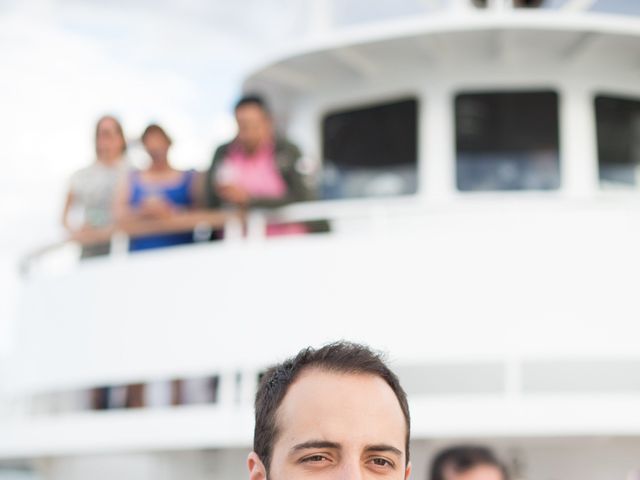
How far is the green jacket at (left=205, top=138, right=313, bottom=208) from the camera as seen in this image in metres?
7.98

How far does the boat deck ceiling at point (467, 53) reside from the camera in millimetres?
9219

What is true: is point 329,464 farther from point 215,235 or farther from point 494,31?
point 494,31

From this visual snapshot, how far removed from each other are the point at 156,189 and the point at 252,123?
3.17ft

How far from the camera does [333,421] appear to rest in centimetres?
215

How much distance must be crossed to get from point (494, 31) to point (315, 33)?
1.56 metres

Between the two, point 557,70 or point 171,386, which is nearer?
point 171,386

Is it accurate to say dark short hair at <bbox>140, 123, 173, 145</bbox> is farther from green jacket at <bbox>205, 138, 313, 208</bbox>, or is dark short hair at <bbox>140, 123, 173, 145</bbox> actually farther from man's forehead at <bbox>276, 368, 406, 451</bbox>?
man's forehead at <bbox>276, 368, 406, 451</bbox>

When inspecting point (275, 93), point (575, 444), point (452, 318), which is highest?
point (275, 93)

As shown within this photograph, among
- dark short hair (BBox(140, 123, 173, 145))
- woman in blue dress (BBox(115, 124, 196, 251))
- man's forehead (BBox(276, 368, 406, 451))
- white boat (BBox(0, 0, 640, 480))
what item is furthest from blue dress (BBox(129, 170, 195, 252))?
man's forehead (BBox(276, 368, 406, 451))

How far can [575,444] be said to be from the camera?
26.8 feet

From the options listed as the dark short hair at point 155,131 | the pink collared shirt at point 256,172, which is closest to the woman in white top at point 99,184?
the dark short hair at point 155,131

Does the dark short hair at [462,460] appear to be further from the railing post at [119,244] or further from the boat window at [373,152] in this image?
Result: the boat window at [373,152]

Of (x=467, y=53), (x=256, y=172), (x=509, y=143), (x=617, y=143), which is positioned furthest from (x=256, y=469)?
(x=617, y=143)

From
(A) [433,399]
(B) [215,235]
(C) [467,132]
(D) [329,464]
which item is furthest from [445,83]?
(D) [329,464]
